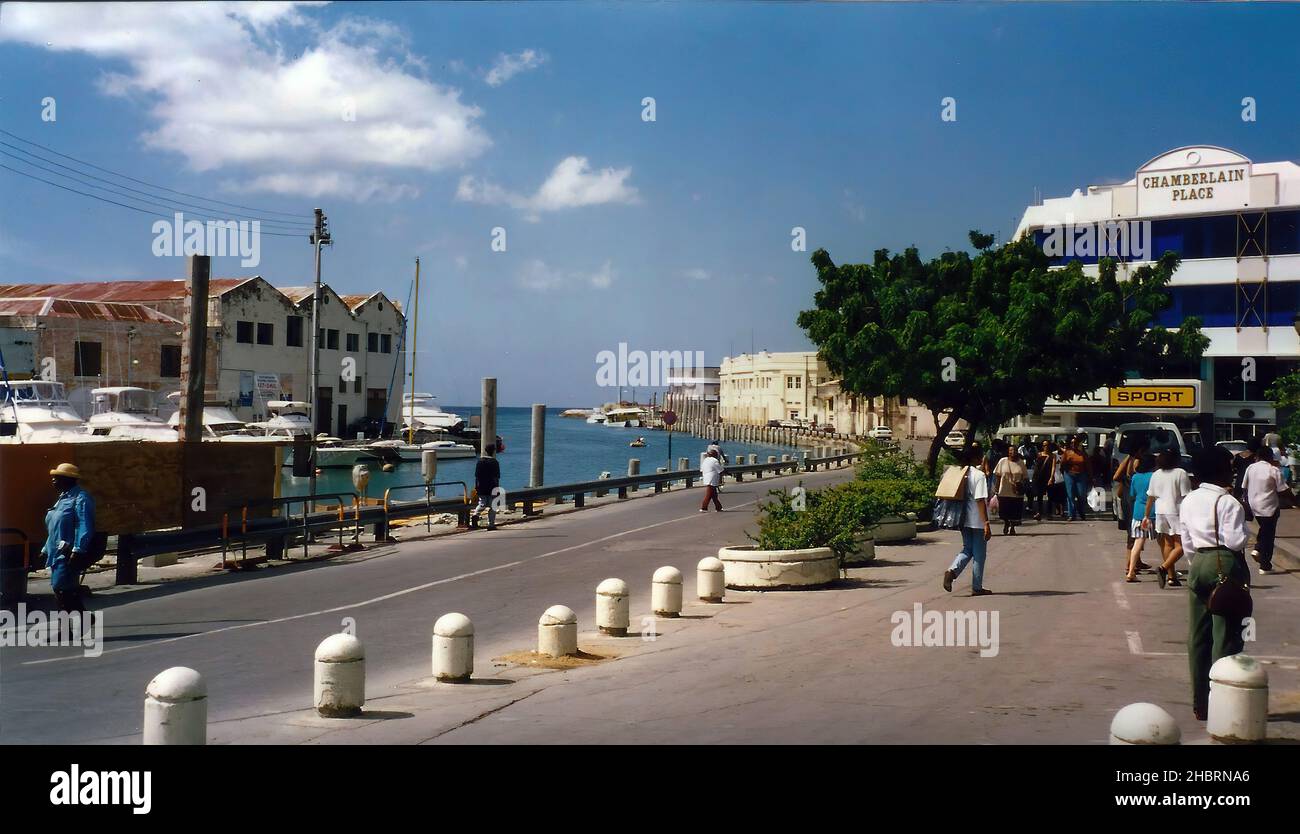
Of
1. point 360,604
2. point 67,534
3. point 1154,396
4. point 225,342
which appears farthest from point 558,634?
point 225,342

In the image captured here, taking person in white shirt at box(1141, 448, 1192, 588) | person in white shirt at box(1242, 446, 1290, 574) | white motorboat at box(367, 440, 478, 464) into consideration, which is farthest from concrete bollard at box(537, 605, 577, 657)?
white motorboat at box(367, 440, 478, 464)

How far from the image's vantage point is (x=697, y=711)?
859 cm

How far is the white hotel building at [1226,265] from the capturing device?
153ft

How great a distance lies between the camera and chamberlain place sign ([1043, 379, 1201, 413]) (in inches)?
1718

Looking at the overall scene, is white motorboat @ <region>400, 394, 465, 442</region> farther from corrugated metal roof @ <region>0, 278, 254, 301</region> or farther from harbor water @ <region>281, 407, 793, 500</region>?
corrugated metal roof @ <region>0, 278, 254, 301</region>

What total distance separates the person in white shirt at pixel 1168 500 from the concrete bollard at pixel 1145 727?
8333mm

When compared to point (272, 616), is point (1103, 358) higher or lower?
higher

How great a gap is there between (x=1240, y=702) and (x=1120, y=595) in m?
7.43

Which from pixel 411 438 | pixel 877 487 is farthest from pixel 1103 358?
pixel 411 438

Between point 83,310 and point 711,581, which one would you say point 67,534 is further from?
point 83,310

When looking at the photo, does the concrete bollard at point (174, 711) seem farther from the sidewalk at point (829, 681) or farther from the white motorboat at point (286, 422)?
the white motorboat at point (286, 422)

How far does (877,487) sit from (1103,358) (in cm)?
1257

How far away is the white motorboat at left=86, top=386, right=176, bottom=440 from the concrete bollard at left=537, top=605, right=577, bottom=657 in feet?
113
